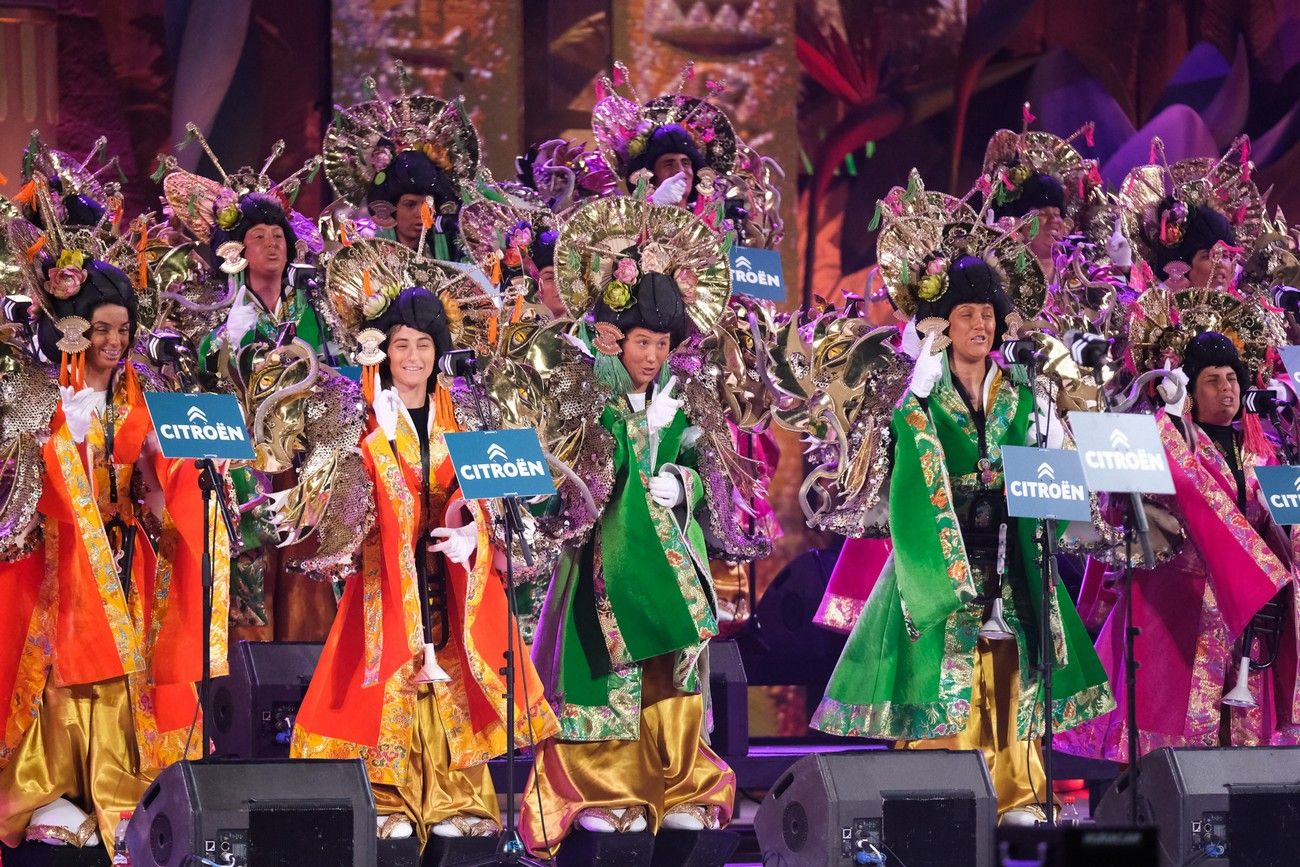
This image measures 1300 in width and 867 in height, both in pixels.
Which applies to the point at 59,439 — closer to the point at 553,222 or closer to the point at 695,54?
the point at 553,222

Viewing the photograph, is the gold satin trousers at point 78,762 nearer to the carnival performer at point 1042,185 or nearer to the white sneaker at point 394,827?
the white sneaker at point 394,827

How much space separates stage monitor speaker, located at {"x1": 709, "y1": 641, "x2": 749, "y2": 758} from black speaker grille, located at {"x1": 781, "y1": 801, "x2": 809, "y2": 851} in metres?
1.30

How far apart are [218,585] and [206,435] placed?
0.90m

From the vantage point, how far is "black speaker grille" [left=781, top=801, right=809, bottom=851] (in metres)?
5.22

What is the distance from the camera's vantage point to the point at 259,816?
192 inches

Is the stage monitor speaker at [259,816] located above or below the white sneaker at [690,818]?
above

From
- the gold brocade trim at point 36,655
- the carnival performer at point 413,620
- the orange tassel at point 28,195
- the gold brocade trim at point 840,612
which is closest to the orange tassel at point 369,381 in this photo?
the carnival performer at point 413,620

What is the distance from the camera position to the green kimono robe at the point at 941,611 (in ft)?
19.4

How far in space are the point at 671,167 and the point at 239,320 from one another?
1.66 m

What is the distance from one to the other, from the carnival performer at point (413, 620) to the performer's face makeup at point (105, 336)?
65 cm

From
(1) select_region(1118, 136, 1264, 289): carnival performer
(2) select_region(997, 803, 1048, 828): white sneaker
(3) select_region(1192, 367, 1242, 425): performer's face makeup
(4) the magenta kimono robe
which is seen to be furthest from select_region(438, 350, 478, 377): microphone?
(1) select_region(1118, 136, 1264, 289): carnival performer

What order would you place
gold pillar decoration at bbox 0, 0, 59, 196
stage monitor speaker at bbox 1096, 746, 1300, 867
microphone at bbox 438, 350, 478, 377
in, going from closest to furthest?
stage monitor speaker at bbox 1096, 746, 1300, 867 → microphone at bbox 438, 350, 478, 377 → gold pillar decoration at bbox 0, 0, 59, 196

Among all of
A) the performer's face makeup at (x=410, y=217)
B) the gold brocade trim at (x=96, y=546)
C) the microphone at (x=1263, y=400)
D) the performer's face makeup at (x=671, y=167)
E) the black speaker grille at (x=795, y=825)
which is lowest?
the black speaker grille at (x=795, y=825)

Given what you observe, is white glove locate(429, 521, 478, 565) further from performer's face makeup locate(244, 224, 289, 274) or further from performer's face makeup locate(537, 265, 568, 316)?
performer's face makeup locate(244, 224, 289, 274)
